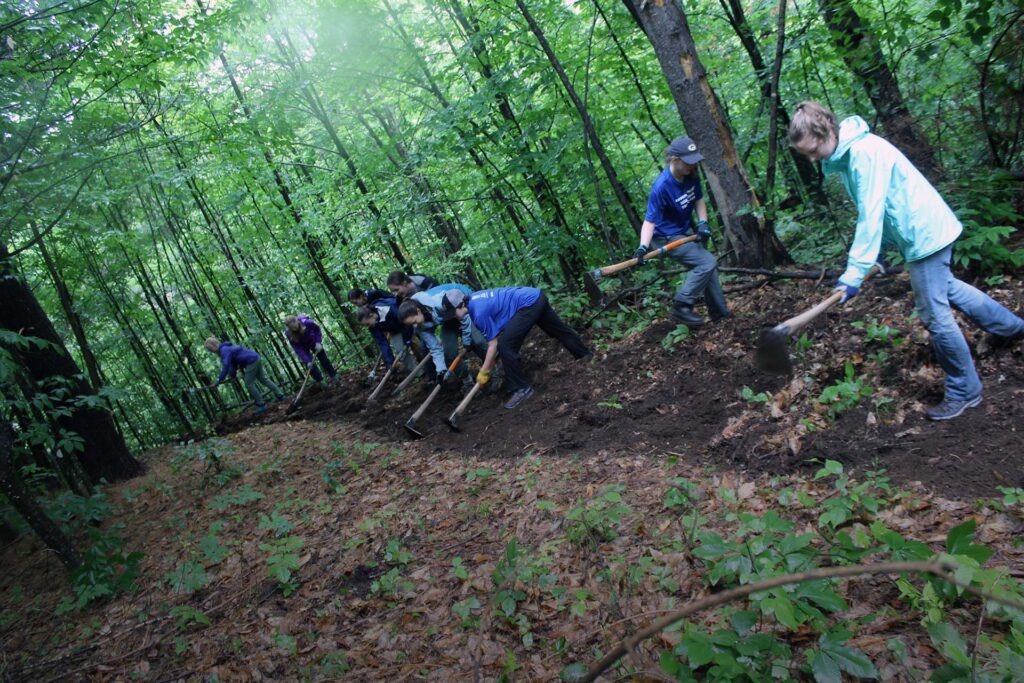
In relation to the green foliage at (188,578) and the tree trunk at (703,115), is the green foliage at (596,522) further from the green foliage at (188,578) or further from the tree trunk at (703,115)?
the tree trunk at (703,115)

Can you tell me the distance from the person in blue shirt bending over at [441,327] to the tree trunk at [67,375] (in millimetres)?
3938

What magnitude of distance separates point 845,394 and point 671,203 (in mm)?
2770

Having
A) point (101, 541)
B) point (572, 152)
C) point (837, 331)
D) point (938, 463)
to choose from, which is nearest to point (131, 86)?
point (101, 541)

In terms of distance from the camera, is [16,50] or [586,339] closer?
[16,50]

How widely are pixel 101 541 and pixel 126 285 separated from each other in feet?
34.8

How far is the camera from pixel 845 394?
4.08m

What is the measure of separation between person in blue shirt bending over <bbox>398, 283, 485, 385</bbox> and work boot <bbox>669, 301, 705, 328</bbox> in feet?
8.44

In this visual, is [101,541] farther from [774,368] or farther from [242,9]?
[242,9]

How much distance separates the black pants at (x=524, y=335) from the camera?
665 cm

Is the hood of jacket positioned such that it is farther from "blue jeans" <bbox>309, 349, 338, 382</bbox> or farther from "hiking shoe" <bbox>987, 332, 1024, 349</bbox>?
"blue jeans" <bbox>309, 349, 338, 382</bbox>

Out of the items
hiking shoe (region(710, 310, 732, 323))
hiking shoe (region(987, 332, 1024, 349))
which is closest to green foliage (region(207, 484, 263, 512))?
hiking shoe (region(710, 310, 732, 323))

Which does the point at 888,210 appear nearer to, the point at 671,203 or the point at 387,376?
the point at 671,203

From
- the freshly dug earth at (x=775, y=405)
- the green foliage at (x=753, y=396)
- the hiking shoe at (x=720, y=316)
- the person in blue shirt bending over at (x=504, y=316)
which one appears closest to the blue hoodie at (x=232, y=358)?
the freshly dug earth at (x=775, y=405)

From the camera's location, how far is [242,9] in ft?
25.0
